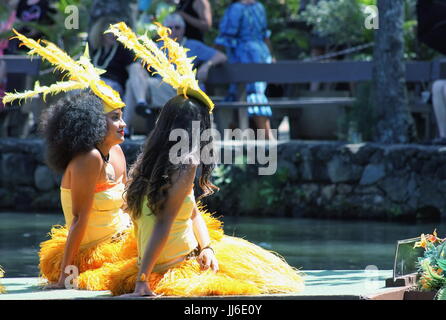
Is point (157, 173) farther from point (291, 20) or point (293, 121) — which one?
point (291, 20)

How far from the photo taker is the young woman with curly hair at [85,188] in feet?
16.3

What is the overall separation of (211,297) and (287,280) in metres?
0.60

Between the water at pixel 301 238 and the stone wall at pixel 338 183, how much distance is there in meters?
0.29

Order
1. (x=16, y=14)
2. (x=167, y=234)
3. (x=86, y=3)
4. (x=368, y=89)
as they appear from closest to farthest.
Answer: (x=167, y=234) < (x=368, y=89) < (x=16, y=14) < (x=86, y=3)

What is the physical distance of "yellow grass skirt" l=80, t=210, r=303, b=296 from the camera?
4398 millimetres

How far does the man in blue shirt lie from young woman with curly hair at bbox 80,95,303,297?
221 inches

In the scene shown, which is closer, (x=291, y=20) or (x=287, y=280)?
(x=287, y=280)

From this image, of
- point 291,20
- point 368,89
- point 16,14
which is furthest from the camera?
point 291,20

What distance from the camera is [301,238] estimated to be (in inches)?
329

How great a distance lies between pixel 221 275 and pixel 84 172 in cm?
88

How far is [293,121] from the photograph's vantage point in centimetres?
1159

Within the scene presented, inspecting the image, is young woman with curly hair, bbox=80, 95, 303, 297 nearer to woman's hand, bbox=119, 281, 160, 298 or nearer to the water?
woman's hand, bbox=119, 281, 160, 298

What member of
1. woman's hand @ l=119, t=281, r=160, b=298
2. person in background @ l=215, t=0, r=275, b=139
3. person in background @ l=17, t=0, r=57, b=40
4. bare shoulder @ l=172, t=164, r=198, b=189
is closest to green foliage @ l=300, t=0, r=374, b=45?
person in background @ l=215, t=0, r=275, b=139
